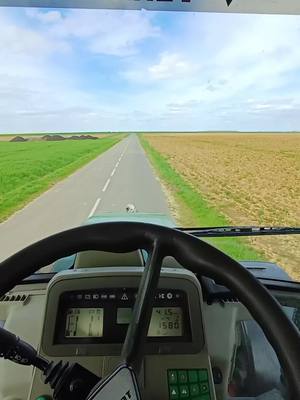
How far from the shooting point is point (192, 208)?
2.74 meters

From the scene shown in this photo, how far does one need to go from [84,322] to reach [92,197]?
1848mm

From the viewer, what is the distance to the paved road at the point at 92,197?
246 centimetres

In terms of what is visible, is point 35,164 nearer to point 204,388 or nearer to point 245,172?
point 245,172

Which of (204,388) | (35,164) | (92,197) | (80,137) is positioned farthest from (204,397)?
(80,137)

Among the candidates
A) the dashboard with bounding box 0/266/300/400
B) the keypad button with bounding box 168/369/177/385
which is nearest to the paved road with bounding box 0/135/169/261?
the dashboard with bounding box 0/266/300/400

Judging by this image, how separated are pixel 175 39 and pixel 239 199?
1.13 meters

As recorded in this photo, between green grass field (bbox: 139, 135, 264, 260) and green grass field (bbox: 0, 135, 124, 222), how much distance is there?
0.41 m

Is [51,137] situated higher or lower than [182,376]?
higher

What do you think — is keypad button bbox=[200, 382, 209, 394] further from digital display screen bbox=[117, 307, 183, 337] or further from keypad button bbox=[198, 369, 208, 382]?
digital display screen bbox=[117, 307, 183, 337]

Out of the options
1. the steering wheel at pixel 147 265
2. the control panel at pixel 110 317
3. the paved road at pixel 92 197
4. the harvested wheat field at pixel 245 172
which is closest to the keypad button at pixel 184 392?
the control panel at pixel 110 317

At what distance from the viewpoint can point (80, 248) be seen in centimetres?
74

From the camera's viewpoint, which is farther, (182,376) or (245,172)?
(245,172)

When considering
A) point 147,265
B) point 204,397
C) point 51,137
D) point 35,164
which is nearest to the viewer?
point 147,265

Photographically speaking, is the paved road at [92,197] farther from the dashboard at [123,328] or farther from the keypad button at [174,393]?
the keypad button at [174,393]
